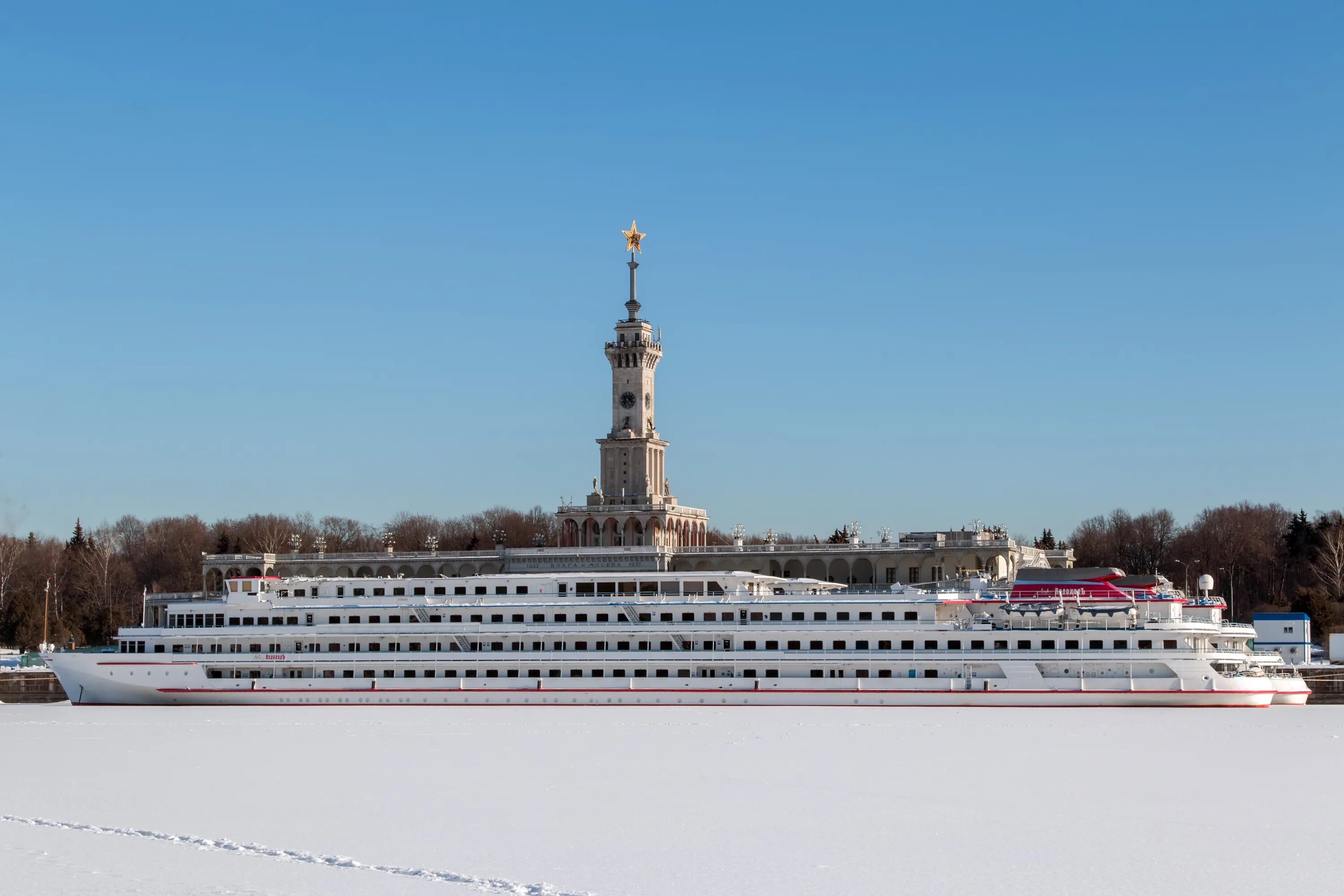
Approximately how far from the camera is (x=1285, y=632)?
8244 centimetres

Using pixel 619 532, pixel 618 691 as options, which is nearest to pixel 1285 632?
pixel 618 691

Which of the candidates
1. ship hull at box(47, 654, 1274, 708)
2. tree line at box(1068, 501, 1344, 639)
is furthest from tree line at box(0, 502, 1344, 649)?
ship hull at box(47, 654, 1274, 708)

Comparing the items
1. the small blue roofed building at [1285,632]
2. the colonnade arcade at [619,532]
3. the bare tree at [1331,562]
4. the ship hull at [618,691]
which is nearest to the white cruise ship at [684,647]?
the ship hull at [618,691]

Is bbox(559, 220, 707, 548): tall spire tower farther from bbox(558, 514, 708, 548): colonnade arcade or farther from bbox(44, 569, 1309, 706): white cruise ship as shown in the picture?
bbox(44, 569, 1309, 706): white cruise ship

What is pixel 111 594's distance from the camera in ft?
402

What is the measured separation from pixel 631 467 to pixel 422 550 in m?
39.4

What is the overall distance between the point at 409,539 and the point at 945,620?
8639cm

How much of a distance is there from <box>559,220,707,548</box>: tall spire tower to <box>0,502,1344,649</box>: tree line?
6670 mm
